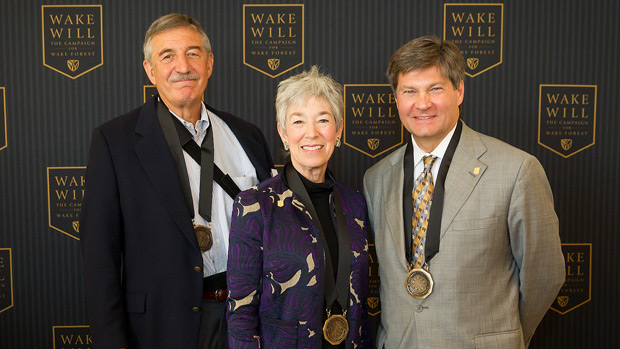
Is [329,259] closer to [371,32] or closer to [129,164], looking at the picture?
[129,164]

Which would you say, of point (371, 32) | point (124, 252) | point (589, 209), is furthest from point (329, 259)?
point (589, 209)

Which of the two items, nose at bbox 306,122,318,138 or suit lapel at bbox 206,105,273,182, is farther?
suit lapel at bbox 206,105,273,182

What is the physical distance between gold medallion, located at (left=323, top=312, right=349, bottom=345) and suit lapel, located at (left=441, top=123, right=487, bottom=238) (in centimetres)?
46

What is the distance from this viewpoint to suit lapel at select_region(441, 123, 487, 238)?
1.78m

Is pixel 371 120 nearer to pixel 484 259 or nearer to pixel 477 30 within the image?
pixel 477 30

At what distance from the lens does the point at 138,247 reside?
1.90 m

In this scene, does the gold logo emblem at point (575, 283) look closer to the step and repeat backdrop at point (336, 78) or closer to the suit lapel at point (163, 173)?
the step and repeat backdrop at point (336, 78)

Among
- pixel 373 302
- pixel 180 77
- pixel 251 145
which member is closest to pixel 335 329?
pixel 251 145

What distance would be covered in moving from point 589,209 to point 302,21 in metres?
2.05

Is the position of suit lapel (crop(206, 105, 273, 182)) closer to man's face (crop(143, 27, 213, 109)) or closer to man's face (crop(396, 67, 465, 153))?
man's face (crop(143, 27, 213, 109))

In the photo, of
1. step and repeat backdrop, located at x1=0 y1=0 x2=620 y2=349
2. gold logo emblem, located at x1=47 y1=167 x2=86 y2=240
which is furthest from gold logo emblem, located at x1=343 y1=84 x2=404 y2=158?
gold logo emblem, located at x1=47 y1=167 x2=86 y2=240

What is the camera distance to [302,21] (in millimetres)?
2947

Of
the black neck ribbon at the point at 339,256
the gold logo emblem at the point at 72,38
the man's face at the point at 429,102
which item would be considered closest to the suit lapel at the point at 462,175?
the man's face at the point at 429,102

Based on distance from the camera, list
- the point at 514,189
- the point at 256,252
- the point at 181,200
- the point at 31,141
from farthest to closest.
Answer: the point at 31,141
the point at 181,200
the point at 514,189
the point at 256,252
